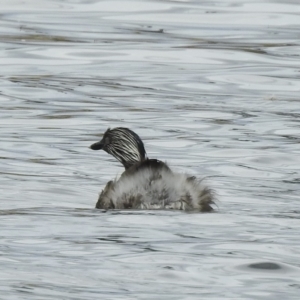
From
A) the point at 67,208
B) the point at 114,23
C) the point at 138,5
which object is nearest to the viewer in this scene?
the point at 67,208

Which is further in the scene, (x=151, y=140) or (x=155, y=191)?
(x=151, y=140)

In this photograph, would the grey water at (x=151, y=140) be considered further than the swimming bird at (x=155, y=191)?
No

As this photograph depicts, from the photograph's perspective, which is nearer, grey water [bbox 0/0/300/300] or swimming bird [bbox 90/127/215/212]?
grey water [bbox 0/0/300/300]

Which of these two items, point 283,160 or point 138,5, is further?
point 138,5

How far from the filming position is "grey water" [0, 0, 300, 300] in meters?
7.03

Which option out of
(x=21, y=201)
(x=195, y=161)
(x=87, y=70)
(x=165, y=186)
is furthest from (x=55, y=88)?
(x=165, y=186)

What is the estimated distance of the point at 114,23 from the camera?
21.8m

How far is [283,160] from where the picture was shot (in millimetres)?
12078

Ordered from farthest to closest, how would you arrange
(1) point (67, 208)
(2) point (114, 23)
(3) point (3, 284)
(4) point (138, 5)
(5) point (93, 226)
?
1. (4) point (138, 5)
2. (2) point (114, 23)
3. (1) point (67, 208)
4. (5) point (93, 226)
5. (3) point (3, 284)

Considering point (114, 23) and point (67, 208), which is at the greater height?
point (114, 23)

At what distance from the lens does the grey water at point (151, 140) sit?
277 inches

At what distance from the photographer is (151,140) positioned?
13.3 meters

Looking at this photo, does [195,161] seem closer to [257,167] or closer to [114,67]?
[257,167]

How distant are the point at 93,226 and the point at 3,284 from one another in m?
1.83
